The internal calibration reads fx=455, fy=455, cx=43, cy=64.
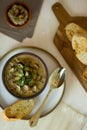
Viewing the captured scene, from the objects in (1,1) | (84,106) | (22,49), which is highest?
(1,1)

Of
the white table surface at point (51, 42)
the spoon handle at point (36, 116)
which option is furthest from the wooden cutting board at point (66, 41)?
the spoon handle at point (36, 116)

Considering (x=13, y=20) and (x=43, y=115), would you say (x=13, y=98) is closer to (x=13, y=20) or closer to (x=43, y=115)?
(x=43, y=115)

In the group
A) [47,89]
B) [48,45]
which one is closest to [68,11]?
[48,45]

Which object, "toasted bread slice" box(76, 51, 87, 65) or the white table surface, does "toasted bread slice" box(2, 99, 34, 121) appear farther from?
"toasted bread slice" box(76, 51, 87, 65)

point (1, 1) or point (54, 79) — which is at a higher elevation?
point (1, 1)

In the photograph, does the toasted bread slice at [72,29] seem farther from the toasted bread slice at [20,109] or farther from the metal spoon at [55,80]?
the toasted bread slice at [20,109]

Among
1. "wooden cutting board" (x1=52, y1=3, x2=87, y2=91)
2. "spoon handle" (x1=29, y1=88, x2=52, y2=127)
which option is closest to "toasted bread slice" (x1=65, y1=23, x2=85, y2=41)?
"wooden cutting board" (x1=52, y1=3, x2=87, y2=91)
